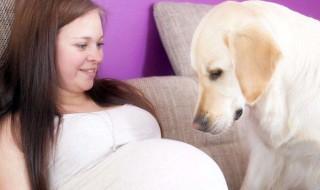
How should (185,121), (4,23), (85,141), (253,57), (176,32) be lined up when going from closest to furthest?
(253,57) < (85,141) < (4,23) < (185,121) < (176,32)

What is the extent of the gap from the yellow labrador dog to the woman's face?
0.90 feet

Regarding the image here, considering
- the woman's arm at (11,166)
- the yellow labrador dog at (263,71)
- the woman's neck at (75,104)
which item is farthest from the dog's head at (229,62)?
the woman's arm at (11,166)

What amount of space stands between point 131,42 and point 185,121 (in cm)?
42

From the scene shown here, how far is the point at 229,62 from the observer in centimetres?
91

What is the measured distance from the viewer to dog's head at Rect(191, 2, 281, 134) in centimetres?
87

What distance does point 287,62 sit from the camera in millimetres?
919

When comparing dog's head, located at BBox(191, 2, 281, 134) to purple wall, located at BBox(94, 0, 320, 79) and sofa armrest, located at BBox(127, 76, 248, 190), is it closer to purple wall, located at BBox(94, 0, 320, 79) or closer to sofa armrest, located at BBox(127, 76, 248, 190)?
sofa armrest, located at BBox(127, 76, 248, 190)

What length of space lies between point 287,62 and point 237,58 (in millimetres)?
127

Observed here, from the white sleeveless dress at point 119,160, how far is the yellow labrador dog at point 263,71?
0.11m

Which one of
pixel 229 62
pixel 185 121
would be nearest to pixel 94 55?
pixel 229 62

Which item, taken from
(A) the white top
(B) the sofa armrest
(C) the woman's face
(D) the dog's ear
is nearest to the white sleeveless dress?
(A) the white top

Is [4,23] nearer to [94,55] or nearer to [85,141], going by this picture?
[94,55]

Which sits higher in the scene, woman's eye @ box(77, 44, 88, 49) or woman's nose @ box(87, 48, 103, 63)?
woman's eye @ box(77, 44, 88, 49)

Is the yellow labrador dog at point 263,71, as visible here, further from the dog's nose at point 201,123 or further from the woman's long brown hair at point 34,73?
the woman's long brown hair at point 34,73
